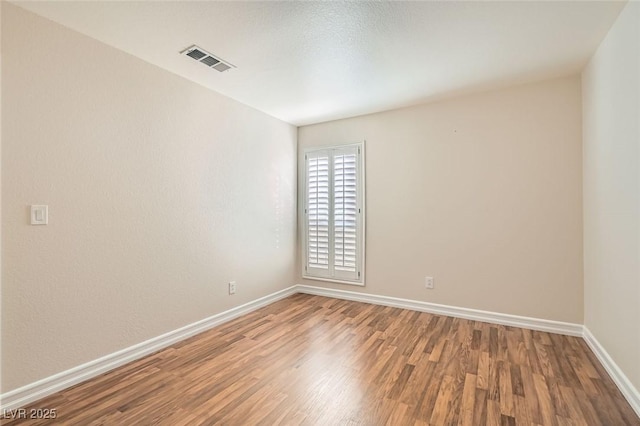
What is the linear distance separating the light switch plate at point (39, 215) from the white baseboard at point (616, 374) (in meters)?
3.81

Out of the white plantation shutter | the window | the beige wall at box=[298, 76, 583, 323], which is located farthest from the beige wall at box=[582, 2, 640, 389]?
the white plantation shutter

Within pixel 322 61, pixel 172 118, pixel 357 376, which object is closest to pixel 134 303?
pixel 172 118

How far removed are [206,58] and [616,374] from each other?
380 cm

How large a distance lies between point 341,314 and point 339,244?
963mm

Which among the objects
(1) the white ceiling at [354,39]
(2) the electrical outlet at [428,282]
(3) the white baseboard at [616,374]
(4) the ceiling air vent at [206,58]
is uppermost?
(1) the white ceiling at [354,39]

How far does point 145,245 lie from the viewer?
256cm

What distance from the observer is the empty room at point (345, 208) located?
6.16 feet

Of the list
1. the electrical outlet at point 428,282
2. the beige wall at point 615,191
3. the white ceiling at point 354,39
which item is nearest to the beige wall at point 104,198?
the white ceiling at point 354,39

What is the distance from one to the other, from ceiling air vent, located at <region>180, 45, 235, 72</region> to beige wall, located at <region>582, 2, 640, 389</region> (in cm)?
278

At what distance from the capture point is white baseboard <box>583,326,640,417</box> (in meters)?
1.81

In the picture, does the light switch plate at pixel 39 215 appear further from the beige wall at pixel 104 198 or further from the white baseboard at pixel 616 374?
the white baseboard at pixel 616 374

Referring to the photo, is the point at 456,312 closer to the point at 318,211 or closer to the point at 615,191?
the point at 615,191

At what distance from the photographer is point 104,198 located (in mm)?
2301

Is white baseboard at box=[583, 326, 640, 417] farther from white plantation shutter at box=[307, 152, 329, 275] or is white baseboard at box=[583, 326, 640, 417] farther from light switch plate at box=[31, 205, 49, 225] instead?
light switch plate at box=[31, 205, 49, 225]
